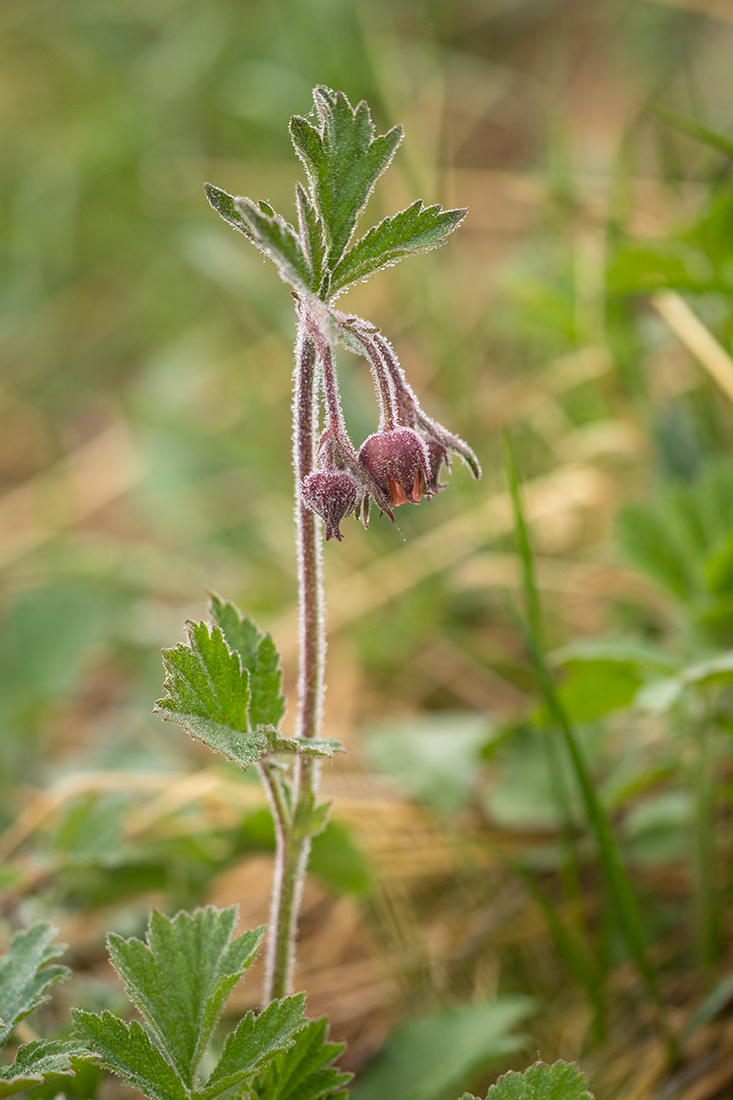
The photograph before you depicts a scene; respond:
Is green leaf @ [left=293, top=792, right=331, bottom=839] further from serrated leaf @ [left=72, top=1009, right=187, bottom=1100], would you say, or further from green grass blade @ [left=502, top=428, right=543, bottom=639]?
green grass blade @ [left=502, top=428, right=543, bottom=639]

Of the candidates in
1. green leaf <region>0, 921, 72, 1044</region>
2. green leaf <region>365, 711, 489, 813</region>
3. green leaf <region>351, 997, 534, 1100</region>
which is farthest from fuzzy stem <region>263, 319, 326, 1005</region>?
green leaf <region>365, 711, 489, 813</region>

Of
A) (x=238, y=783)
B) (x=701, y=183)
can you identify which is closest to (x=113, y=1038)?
(x=238, y=783)

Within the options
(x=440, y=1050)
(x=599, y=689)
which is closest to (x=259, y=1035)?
(x=440, y=1050)

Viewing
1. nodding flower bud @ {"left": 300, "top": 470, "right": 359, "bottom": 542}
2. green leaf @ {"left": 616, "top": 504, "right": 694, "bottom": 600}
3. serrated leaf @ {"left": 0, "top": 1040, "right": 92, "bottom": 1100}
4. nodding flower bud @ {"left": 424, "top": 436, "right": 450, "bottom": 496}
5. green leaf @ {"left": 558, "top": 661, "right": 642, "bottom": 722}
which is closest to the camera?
serrated leaf @ {"left": 0, "top": 1040, "right": 92, "bottom": 1100}

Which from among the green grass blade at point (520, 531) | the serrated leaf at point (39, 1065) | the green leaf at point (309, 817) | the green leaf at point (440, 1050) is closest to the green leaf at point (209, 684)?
the green leaf at point (309, 817)

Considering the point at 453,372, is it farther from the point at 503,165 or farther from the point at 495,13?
the point at 495,13
